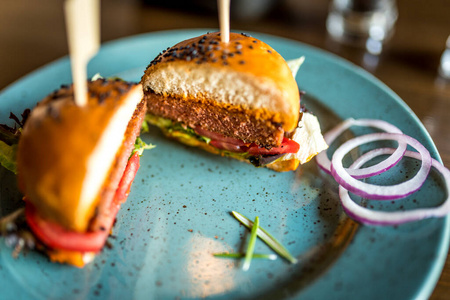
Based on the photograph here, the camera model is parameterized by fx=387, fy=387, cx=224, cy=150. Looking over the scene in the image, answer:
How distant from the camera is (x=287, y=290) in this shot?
230 cm

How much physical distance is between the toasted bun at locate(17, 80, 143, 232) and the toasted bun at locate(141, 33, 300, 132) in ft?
2.20

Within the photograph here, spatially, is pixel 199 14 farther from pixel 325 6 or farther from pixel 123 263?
pixel 123 263

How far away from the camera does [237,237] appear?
2658 millimetres

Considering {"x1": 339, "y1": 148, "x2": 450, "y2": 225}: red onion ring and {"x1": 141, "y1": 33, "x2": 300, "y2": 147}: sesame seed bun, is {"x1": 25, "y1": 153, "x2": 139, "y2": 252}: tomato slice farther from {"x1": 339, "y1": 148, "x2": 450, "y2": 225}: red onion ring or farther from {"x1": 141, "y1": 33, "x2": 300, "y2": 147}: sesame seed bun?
{"x1": 339, "y1": 148, "x2": 450, "y2": 225}: red onion ring

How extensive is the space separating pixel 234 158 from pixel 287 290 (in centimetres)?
129

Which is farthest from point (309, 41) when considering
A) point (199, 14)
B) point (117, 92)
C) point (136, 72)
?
point (117, 92)

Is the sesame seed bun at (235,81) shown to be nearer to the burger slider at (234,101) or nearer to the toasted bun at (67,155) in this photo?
the burger slider at (234,101)

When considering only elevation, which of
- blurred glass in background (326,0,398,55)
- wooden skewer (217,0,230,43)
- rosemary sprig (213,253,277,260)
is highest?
wooden skewer (217,0,230,43)

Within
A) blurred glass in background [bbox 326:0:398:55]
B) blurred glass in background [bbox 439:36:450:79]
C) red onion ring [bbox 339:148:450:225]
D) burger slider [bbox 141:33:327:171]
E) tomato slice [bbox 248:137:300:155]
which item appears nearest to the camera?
red onion ring [bbox 339:148:450:225]

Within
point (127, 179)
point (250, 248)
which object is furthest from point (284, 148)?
point (127, 179)

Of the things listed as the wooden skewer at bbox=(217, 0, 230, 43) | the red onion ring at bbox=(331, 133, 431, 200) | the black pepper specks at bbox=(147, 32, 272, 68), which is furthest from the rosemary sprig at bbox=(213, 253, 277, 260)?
Answer: the wooden skewer at bbox=(217, 0, 230, 43)

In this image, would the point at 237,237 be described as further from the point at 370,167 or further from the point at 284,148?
the point at 370,167

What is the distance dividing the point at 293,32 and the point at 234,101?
2560 mm

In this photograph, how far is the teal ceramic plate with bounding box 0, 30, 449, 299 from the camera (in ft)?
7.39
